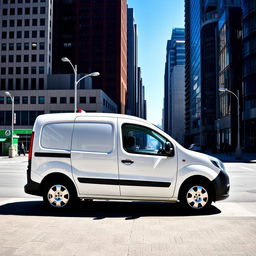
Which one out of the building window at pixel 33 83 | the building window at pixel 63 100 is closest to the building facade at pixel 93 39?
the building window at pixel 33 83

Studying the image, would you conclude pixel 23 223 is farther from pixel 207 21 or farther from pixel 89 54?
pixel 89 54

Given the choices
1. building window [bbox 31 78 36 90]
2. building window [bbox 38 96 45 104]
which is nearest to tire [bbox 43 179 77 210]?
building window [bbox 38 96 45 104]

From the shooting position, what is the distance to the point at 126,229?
5352 millimetres

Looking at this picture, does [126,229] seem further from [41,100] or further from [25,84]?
[25,84]

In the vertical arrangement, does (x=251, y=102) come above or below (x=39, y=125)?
above

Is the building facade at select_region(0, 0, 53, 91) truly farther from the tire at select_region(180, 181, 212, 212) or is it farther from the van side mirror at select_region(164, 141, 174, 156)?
the tire at select_region(180, 181, 212, 212)

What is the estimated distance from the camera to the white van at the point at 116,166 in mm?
6586

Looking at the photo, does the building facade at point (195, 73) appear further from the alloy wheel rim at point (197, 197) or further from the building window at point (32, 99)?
the alloy wheel rim at point (197, 197)

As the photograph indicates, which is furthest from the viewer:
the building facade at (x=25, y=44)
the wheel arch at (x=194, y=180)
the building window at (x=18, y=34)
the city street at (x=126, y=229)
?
the building window at (x=18, y=34)

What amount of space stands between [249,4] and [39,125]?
48.2 meters

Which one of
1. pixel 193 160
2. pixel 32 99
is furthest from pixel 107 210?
pixel 32 99

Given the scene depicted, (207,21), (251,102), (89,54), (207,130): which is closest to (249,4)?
(251,102)

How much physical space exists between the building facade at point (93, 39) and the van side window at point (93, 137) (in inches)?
3564

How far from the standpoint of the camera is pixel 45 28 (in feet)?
236
